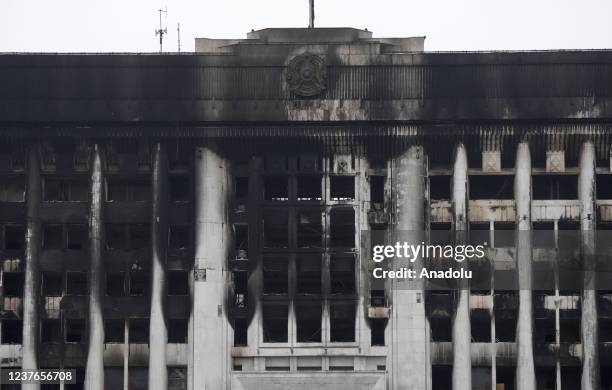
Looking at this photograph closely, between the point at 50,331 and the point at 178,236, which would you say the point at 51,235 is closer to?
the point at 50,331

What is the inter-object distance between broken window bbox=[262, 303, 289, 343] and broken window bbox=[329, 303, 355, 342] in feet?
10.8

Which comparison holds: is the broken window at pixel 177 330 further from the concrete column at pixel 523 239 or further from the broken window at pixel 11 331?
the concrete column at pixel 523 239

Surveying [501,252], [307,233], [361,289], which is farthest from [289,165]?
[501,252]

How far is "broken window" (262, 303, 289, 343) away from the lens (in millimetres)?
76750

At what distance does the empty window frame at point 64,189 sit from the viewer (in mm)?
78375

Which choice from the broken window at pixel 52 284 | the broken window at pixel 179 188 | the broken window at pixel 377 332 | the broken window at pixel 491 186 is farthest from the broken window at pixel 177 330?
the broken window at pixel 491 186

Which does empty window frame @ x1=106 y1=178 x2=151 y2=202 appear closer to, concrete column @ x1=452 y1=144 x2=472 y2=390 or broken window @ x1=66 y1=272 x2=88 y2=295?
broken window @ x1=66 y1=272 x2=88 y2=295

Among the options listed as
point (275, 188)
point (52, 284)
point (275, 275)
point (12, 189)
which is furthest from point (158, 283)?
point (12, 189)

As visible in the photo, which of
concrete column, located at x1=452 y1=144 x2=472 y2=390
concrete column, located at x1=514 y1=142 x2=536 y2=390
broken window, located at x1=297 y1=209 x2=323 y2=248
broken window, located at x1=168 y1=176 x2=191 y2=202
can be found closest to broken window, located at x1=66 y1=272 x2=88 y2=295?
broken window, located at x1=168 y1=176 x2=191 y2=202

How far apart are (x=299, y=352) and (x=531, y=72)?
2573 cm

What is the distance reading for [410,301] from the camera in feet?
250

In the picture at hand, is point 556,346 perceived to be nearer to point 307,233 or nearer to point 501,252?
point 501,252

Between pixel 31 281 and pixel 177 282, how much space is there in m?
10.4

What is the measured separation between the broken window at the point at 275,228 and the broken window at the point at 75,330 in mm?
14530
